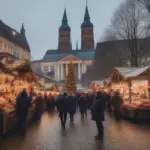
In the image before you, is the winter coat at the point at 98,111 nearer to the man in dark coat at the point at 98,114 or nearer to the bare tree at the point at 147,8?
the man in dark coat at the point at 98,114

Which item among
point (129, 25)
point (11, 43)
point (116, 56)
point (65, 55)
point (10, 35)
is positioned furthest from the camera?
point (65, 55)

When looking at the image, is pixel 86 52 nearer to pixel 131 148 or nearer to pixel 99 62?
pixel 99 62

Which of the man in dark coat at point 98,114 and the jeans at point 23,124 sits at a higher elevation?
the man in dark coat at point 98,114

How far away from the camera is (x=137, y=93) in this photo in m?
16.1

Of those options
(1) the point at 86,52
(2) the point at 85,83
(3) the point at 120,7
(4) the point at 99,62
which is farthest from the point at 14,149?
(1) the point at 86,52

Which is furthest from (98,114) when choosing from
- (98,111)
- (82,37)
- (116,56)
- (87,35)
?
(82,37)

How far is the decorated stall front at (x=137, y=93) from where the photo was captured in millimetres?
12724

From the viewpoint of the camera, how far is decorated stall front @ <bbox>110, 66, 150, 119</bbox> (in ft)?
41.7

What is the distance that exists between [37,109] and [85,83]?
45.8 metres

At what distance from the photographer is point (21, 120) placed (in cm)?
977

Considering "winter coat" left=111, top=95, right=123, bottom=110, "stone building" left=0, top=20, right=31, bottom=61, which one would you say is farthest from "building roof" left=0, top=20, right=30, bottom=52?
"winter coat" left=111, top=95, right=123, bottom=110

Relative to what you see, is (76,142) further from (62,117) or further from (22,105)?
(62,117)

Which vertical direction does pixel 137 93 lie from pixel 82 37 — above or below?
below

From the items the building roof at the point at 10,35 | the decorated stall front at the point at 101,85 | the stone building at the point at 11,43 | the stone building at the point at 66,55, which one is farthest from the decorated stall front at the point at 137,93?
the stone building at the point at 66,55
